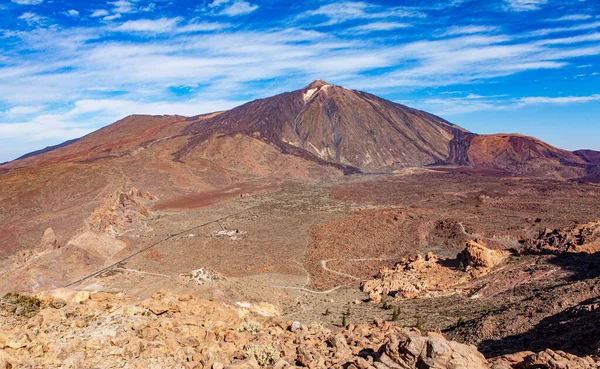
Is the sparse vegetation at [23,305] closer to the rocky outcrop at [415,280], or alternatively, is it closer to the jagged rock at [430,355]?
the jagged rock at [430,355]

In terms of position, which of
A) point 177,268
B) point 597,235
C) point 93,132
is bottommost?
point 177,268

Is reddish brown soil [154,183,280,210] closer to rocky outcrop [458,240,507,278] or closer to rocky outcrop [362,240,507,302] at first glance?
rocky outcrop [362,240,507,302]

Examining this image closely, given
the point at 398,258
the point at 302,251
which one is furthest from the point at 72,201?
the point at 398,258

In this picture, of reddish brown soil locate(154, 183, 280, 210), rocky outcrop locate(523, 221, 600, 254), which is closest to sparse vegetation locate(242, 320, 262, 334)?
rocky outcrop locate(523, 221, 600, 254)

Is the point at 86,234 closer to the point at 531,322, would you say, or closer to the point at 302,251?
the point at 302,251

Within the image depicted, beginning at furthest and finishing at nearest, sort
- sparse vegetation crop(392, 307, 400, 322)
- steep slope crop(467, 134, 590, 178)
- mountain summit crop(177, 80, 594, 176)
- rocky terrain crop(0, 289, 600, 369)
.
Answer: mountain summit crop(177, 80, 594, 176) → steep slope crop(467, 134, 590, 178) → sparse vegetation crop(392, 307, 400, 322) → rocky terrain crop(0, 289, 600, 369)

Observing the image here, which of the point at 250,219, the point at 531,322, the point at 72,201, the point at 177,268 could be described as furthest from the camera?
the point at 72,201

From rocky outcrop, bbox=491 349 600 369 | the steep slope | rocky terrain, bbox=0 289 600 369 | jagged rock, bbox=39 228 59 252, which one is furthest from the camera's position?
the steep slope
